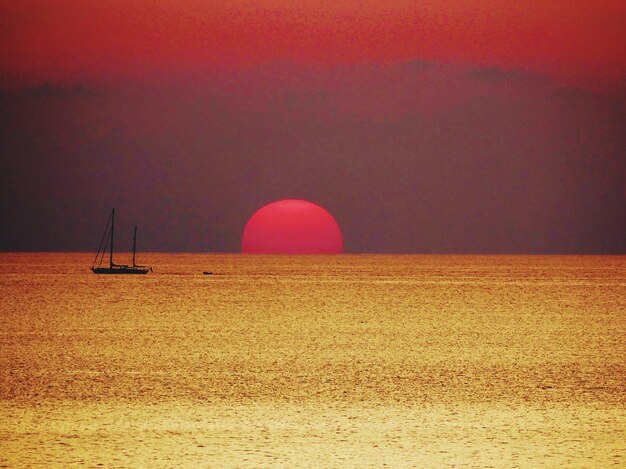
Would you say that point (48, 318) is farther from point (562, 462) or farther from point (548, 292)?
point (548, 292)

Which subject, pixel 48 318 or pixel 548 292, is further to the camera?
pixel 548 292

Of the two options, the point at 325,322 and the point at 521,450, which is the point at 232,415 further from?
the point at 325,322

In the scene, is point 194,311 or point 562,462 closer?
point 562,462

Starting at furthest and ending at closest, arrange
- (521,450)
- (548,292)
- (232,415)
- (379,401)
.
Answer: (548,292)
(379,401)
(232,415)
(521,450)

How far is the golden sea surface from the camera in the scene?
748 cm

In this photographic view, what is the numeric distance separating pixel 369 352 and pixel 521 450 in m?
7.33

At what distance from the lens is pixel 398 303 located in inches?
1103

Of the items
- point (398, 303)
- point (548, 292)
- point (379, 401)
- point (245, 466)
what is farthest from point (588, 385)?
point (548, 292)

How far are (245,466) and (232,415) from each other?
7.32 feet

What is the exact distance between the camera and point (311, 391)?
10.7m

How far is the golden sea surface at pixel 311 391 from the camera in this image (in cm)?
748

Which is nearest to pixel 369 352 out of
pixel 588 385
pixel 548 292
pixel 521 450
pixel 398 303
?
pixel 588 385

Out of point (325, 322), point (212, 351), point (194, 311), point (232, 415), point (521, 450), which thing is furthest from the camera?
point (194, 311)

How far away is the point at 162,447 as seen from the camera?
24.9 feet
